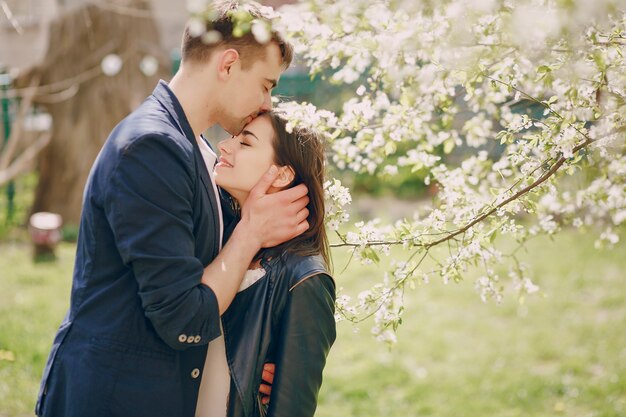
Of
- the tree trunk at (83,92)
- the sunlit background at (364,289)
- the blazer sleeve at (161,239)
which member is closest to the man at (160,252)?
the blazer sleeve at (161,239)

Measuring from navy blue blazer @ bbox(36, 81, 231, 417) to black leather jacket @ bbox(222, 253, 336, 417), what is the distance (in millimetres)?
154

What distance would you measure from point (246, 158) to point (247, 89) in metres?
0.23

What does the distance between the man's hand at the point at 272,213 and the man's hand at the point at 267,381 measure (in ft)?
1.29

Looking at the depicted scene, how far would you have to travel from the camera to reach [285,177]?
2.58 meters

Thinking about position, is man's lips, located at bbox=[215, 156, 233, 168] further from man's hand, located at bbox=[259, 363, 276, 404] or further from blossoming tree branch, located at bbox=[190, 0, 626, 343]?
man's hand, located at bbox=[259, 363, 276, 404]

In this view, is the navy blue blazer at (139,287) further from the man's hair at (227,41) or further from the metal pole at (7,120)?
the metal pole at (7,120)

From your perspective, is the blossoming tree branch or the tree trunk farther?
the tree trunk

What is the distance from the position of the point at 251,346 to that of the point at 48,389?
64cm

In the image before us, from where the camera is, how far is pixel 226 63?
2.48 metres

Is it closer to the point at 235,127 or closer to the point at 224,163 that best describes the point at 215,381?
the point at 224,163

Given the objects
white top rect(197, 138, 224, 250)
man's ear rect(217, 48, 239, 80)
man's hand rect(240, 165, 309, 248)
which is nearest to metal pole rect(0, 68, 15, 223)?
white top rect(197, 138, 224, 250)

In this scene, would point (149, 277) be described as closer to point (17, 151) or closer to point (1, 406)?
point (1, 406)

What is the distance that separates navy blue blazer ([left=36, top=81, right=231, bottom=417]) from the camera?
2.15 meters

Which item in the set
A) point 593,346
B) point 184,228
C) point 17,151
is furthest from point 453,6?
point 17,151
